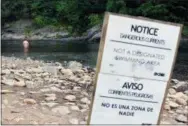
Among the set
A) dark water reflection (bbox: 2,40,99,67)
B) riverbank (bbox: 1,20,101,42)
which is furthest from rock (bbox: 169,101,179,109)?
riverbank (bbox: 1,20,101,42)

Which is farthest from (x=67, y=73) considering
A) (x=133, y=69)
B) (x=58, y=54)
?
(x=58, y=54)

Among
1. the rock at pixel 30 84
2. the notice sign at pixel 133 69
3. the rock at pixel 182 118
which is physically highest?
the notice sign at pixel 133 69

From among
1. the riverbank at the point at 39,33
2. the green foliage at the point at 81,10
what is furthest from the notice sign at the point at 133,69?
the riverbank at the point at 39,33

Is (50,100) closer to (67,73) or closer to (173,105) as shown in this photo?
(173,105)

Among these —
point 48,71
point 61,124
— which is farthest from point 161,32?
point 48,71

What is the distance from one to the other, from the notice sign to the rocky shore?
1.52 meters

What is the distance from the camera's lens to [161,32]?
12.4ft

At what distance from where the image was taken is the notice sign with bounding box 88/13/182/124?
145 inches

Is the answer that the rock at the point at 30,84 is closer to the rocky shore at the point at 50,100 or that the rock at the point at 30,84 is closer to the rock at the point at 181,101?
the rocky shore at the point at 50,100

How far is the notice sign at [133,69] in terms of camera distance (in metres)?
3.69

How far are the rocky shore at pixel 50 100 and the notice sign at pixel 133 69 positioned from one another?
1.52 metres

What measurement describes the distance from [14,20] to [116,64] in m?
39.3

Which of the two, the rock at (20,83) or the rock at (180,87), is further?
the rock at (180,87)

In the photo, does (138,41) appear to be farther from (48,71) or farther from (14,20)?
(14,20)
